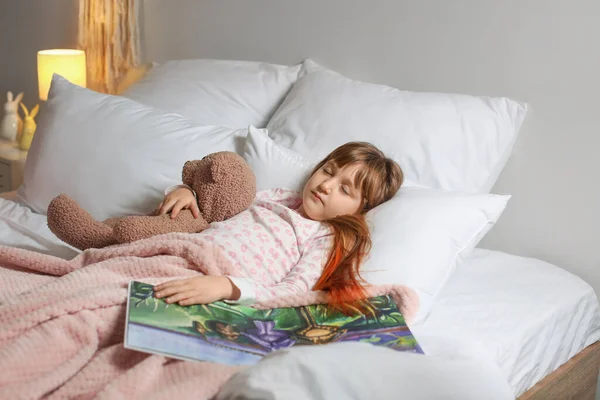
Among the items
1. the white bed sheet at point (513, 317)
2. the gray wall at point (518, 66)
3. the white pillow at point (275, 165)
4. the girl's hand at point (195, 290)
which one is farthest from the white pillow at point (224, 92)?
the girl's hand at point (195, 290)

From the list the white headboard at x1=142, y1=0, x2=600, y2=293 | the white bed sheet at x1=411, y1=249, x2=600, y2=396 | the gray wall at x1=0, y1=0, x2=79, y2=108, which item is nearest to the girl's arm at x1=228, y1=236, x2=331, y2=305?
the white bed sheet at x1=411, y1=249, x2=600, y2=396

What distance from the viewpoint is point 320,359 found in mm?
995

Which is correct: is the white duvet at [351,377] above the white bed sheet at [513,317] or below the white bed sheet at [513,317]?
above

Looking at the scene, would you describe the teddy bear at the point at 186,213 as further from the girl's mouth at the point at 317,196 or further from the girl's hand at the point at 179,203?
the girl's mouth at the point at 317,196

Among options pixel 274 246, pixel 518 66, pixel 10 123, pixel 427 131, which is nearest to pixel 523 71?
pixel 518 66

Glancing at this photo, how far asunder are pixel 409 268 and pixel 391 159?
1.05 ft

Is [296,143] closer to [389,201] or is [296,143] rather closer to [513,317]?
[389,201]

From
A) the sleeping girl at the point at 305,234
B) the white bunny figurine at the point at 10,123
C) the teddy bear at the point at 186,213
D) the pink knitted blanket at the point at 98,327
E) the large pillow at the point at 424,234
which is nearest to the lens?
the pink knitted blanket at the point at 98,327

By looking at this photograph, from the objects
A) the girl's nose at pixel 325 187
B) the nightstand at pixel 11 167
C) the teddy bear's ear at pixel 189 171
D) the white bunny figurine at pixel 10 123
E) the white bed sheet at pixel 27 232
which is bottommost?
the nightstand at pixel 11 167

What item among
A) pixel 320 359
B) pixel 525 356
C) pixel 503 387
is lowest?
pixel 525 356

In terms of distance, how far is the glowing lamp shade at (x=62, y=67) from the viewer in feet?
8.87

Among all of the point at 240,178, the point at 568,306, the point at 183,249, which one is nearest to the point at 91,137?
the point at 240,178

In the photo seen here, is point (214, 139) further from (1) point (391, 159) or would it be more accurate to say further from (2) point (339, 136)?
(1) point (391, 159)

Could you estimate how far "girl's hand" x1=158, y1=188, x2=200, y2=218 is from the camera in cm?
163
